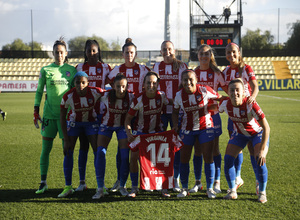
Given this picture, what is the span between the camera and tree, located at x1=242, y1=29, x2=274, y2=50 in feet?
178

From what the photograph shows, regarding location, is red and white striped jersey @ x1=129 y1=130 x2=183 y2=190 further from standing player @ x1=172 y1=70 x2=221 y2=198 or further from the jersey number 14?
standing player @ x1=172 y1=70 x2=221 y2=198

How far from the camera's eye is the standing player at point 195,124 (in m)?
4.46

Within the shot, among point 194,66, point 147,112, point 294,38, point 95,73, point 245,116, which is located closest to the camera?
point 245,116

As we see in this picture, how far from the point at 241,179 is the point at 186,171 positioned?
3.03 ft

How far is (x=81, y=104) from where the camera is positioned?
4.59m

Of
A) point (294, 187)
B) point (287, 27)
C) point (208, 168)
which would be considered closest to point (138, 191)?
point (208, 168)

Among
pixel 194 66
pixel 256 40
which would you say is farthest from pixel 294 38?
pixel 194 66

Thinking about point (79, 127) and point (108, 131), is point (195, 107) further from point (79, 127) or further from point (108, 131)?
point (79, 127)

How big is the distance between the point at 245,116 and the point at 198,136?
2.14ft

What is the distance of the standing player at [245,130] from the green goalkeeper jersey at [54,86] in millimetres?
2151

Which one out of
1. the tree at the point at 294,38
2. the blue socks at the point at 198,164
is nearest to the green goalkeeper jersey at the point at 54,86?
the blue socks at the point at 198,164

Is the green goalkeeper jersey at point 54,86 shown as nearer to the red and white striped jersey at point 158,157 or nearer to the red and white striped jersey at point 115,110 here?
the red and white striped jersey at point 115,110

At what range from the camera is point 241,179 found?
4.94 metres

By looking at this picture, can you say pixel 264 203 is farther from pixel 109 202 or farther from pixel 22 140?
pixel 22 140
